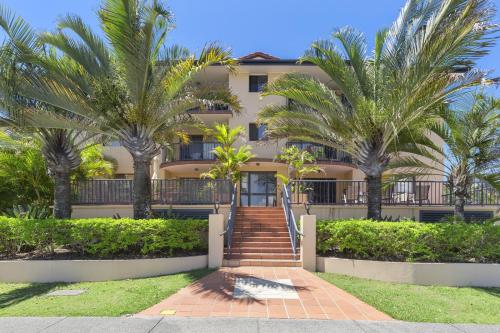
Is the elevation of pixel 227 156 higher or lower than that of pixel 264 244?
higher

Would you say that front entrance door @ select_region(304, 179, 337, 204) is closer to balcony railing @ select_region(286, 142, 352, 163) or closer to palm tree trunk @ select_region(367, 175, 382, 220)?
palm tree trunk @ select_region(367, 175, 382, 220)

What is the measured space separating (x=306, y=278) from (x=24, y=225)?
25.7ft

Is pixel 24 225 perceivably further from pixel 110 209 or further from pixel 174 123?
pixel 174 123

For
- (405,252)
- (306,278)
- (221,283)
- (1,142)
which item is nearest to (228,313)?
(221,283)

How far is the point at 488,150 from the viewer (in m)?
10.6

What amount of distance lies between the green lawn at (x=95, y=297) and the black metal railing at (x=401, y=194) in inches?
234

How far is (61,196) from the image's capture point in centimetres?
1140

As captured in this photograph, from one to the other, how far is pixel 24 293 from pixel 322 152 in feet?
46.3

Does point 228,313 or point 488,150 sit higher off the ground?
point 488,150

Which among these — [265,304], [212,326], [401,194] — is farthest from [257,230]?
[212,326]

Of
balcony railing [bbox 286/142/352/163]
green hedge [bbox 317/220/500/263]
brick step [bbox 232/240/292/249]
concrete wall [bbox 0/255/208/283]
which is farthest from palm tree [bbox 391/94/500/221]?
concrete wall [bbox 0/255/208/283]

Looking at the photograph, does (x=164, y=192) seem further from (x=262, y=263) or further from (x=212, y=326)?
(x=212, y=326)

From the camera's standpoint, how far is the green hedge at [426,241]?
31.4ft

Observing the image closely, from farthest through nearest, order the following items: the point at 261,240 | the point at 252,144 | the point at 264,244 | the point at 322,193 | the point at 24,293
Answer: the point at 252,144 → the point at 322,193 → the point at 261,240 → the point at 264,244 → the point at 24,293
